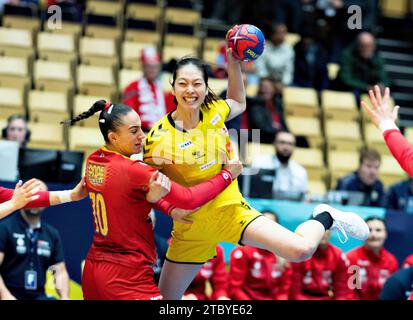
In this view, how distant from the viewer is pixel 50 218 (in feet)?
31.6

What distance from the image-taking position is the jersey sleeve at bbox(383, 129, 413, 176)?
20.0 feet

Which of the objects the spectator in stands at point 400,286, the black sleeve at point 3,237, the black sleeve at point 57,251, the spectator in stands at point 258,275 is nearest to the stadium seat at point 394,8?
the spectator in stands at point 258,275

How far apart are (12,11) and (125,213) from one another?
8.11 m

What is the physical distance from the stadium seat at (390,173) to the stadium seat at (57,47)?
4349 mm

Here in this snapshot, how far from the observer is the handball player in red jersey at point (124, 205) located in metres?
6.07

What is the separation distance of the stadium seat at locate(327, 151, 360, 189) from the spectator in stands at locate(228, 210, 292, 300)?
3.06m

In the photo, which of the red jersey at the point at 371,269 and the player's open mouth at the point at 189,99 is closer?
the player's open mouth at the point at 189,99

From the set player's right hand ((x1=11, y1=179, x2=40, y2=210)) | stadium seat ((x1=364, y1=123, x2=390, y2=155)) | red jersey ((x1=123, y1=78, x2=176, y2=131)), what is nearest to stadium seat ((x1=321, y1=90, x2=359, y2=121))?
stadium seat ((x1=364, y1=123, x2=390, y2=155))

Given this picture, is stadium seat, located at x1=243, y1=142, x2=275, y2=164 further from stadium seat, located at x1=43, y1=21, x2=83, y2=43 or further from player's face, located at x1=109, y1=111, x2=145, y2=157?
player's face, located at x1=109, y1=111, x2=145, y2=157

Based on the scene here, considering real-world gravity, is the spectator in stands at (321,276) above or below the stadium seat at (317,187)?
below

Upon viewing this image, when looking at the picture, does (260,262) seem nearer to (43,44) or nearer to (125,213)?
(125,213)

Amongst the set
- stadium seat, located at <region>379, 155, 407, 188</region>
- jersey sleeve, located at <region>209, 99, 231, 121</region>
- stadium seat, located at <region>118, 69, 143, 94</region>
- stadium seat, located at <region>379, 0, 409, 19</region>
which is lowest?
stadium seat, located at <region>379, 155, 407, 188</region>

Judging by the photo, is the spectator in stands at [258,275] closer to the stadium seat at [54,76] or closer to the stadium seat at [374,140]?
the stadium seat at [374,140]

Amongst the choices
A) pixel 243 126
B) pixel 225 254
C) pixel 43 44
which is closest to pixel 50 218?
pixel 225 254
